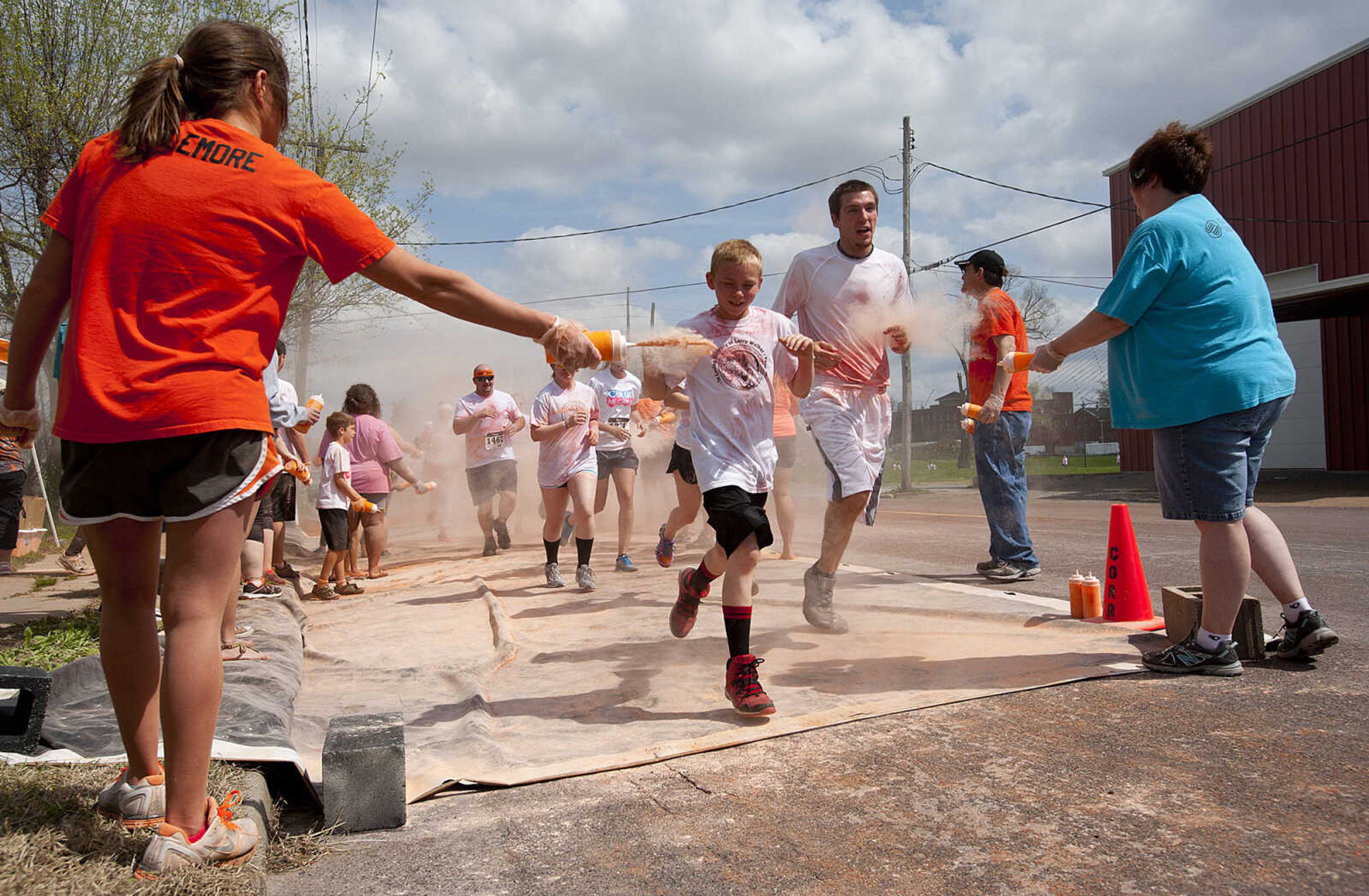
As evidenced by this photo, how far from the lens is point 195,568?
2.04 meters

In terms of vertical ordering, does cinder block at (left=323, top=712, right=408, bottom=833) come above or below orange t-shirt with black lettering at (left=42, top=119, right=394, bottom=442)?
below

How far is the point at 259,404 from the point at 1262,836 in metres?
2.57

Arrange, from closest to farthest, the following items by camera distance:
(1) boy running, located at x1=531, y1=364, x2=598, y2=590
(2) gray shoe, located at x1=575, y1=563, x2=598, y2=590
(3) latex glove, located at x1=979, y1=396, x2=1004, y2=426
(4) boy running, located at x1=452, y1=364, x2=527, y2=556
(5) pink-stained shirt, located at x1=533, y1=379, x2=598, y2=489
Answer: (3) latex glove, located at x1=979, y1=396, x2=1004, y2=426 → (2) gray shoe, located at x1=575, y1=563, x2=598, y2=590 → (1) boy running, located at x1=531, y1=364, x2=598, y2=590 → (5) pink-stained shirt, located at x1=533, y1=379, x2=598, y2=489 → (4) boy running, located at x1=452, y1=364, x2=527, y2=556

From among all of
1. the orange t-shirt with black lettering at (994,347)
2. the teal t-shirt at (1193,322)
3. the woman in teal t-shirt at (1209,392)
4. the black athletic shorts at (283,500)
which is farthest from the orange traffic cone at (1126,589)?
the black athletic shorts at (283,500)

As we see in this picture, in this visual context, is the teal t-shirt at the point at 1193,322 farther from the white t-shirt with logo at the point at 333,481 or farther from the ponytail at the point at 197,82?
the white t-shirt with logo at the point at 333,481

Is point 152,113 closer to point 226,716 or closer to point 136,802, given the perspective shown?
point 136,802

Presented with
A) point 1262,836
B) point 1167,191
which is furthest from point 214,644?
point 1167,191

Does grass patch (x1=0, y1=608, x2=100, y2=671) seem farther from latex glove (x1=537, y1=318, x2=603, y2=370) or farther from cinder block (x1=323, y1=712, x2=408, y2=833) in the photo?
latex glove (x1=537, y1=318, x2=603, y2=370)

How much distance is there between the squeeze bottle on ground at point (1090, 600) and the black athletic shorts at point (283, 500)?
17.6 feet

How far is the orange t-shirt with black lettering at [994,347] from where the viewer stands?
630cm

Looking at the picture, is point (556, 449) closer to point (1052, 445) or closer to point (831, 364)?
point (831, 364)

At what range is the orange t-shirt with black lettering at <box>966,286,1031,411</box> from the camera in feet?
20.7

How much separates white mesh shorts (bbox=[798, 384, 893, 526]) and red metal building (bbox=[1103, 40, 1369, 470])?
17465 millimetres

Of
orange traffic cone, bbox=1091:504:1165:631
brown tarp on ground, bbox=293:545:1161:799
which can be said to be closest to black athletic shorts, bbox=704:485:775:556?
brown tarp on ground, bbox=293:545:1161:799
